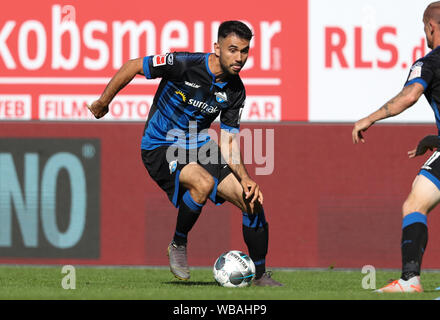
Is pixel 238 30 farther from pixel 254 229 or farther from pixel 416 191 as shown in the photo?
pixel 416 191

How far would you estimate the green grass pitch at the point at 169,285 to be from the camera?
21.4 ft

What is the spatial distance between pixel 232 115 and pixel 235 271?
1299 mm

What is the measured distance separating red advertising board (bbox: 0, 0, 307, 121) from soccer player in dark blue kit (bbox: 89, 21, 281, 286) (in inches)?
207

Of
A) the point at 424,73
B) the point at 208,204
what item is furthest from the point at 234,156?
the point at 208,204

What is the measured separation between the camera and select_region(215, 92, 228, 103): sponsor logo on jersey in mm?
7910

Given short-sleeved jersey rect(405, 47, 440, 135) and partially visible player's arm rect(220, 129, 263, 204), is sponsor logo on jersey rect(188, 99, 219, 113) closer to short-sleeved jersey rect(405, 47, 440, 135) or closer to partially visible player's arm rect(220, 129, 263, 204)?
partially visible player's arm rect(220, 129, 263, 204)

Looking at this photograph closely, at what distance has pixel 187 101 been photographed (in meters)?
7.96

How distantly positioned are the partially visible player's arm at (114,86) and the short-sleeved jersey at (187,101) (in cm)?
8

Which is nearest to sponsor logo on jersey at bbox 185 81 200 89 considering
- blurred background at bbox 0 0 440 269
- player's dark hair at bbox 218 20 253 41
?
player's dark hair at bbox 218 20 253 41

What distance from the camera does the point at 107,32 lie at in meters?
13.6

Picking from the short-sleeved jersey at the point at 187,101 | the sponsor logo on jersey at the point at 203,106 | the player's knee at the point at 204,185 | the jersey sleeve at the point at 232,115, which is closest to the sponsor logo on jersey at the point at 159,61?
the short-sleeved jersey at the point at 187,101

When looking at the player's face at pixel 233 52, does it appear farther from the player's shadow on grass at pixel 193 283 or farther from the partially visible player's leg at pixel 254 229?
the player's shadow on grass at pixel 193 283

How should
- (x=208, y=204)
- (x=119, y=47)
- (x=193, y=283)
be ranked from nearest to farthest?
1. (x=193, y=283)
2. (x=208, y=204)
3. (x=119, y=47)
